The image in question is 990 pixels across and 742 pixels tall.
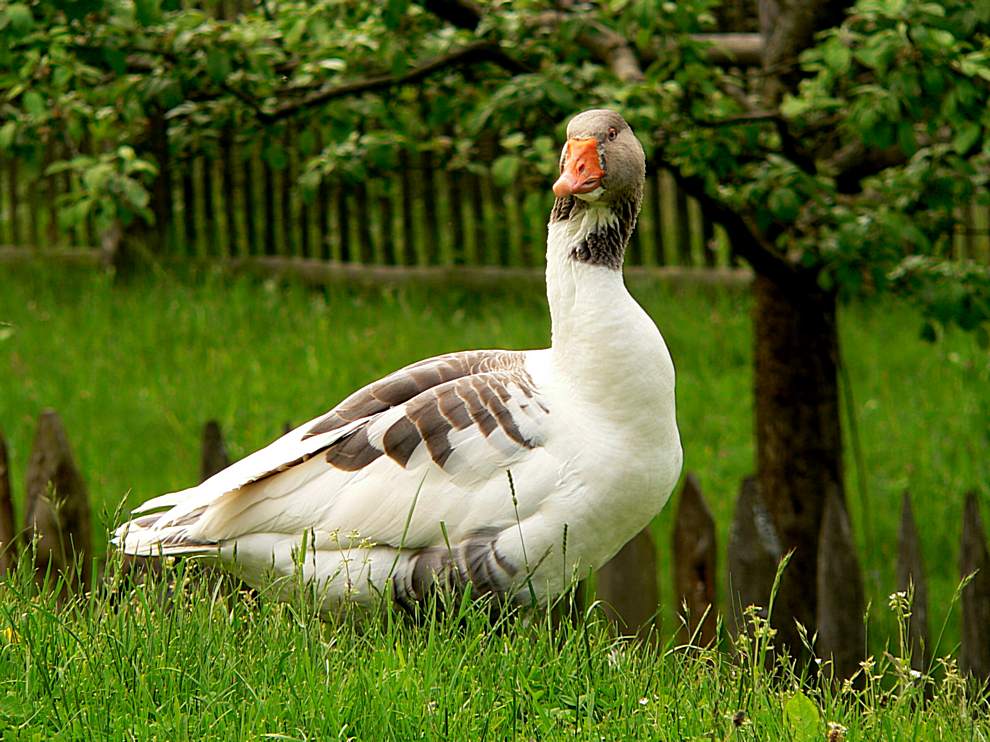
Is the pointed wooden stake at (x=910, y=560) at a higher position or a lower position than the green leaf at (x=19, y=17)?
lower

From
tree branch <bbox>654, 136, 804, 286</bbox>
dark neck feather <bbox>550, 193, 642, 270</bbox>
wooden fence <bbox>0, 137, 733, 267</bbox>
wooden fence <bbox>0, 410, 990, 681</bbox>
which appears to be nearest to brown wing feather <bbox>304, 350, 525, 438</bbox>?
dark neck feather <bbox>550, 193, 642, 270</bbox>

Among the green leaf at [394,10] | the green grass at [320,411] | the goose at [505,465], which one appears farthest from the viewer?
the green leaf at [394,10]

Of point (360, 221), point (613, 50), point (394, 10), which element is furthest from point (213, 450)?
point (360, 221)

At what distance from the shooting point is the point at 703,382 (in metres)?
7.92

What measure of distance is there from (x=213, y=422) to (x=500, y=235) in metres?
4.86

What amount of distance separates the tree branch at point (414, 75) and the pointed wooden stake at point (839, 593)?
2.04 metres

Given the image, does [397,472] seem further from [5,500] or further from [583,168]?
[5,500]

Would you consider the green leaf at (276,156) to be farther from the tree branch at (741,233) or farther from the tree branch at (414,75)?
the tree branch at (741,233)

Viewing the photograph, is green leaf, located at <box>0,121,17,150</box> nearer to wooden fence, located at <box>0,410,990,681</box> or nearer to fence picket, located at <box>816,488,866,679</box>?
wooden fence, located at <box>0,410,990,681</box>

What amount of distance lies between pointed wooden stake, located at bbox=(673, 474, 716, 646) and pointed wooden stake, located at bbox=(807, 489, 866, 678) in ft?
1.49

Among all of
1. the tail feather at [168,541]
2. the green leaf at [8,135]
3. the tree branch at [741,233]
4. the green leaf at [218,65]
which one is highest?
the green leaf at [218,65]

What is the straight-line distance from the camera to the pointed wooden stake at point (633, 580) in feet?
17.0

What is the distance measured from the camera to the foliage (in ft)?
14.0

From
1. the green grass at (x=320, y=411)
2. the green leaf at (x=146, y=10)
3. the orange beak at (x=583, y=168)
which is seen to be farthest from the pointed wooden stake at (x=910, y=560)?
the green leaf at (x=146, y=10)
